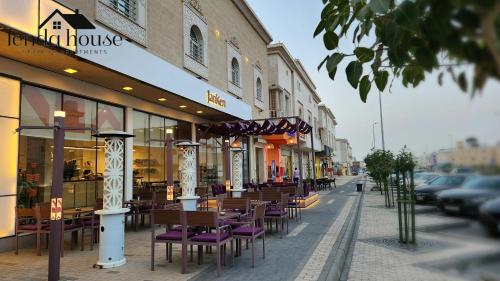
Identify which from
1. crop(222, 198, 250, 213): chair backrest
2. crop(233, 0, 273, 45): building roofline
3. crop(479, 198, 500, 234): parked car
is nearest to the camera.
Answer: crop(479, 198, 500, 234): parked car

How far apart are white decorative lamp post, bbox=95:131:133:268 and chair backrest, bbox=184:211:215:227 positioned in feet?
4.37

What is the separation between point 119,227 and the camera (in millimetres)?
6844

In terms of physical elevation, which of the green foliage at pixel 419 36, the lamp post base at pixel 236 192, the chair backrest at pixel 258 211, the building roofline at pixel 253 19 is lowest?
the chair backrest at pixel 258 211

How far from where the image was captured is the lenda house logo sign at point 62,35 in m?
7.08

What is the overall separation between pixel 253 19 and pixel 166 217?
72.2 feet

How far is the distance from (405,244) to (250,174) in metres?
17.7

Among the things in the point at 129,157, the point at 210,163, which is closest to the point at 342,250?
the point at 129,157

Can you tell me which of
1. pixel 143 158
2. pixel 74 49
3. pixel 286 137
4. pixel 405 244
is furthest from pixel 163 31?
pixel 286 137

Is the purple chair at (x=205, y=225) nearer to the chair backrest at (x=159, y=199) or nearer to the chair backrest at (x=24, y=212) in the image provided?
the chair backrest at (x=24, y=212)

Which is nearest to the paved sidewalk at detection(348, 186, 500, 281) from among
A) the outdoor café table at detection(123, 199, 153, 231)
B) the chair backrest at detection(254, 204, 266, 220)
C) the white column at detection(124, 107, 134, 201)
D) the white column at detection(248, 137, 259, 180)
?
the chair backrest at detection(254, 204, 266, 220)

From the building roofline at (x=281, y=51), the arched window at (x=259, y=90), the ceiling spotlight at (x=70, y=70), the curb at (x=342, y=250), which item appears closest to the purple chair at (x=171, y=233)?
the curb at (x=342, y=250)

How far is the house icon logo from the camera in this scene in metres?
7.18

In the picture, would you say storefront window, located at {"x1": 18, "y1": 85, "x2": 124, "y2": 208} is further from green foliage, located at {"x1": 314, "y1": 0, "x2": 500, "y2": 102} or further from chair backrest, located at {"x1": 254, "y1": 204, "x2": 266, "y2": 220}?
green foliage, located at {"x1": 314, "y1": 0, "x2": 500, "y2": 102}

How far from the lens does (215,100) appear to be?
51.0 ft
